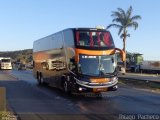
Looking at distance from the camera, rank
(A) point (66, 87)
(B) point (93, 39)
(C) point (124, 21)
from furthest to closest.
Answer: (C) point (124, 21) → (A) point (66, 87) → (B) point (93, 39)

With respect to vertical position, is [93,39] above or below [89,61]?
above

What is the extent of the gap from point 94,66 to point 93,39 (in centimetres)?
144

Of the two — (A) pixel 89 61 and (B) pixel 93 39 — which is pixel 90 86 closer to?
(A) pixel 89 61

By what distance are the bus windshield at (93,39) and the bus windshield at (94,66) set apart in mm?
717

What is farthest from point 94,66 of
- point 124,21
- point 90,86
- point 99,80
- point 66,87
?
point 124,21

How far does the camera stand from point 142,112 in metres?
15.9

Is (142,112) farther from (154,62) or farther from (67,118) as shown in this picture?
(154,62)

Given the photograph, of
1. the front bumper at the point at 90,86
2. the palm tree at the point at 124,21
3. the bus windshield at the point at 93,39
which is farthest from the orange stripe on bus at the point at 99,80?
the palm tree at the point at 124,21

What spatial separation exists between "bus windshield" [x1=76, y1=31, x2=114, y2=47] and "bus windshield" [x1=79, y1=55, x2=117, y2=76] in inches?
28.2

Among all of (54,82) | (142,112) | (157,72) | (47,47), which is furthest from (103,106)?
(157,72)

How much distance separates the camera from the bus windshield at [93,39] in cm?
2194

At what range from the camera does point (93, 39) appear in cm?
2209

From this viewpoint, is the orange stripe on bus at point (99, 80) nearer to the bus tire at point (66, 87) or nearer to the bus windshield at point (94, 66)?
the bus windshield at point (94, 66)

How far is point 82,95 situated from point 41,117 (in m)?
9.20
